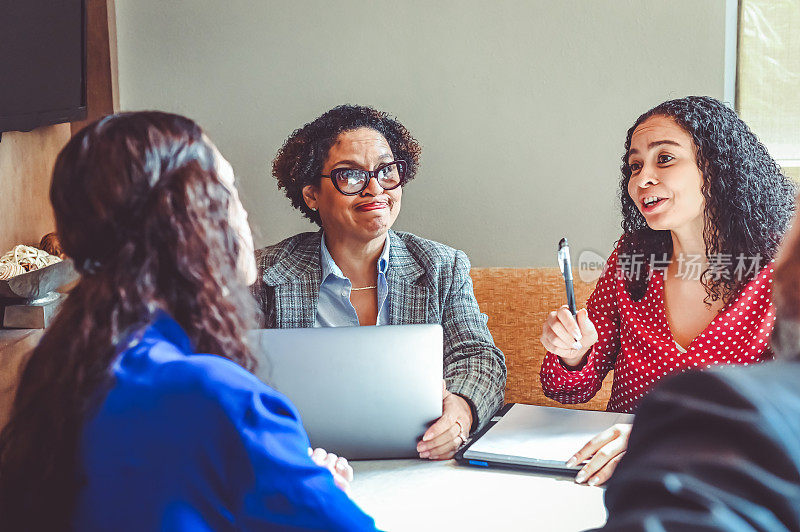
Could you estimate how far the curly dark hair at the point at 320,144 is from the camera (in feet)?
6.42

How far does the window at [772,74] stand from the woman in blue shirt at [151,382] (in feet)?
6.42

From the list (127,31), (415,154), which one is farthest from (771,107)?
(127,31)

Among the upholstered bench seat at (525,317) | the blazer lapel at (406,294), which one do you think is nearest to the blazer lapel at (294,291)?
the blazer lapel at (406,294)

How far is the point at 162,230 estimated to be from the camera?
77 cm

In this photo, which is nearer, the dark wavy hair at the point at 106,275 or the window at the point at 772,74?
the dark wavy hair at the point at 106,275

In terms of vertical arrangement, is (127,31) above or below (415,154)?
above

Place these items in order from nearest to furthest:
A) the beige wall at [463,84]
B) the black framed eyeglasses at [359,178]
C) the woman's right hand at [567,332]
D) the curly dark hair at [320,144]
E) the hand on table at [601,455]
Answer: the hand on table at [601,455]
the woman's right hand at [567,332]
the black framed eyeglasses at [359,178]
the curly dark hair at [320,144]
the beige wall at [463,84]

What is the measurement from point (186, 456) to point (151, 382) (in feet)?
0.24

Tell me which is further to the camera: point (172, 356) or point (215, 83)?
point (215, 83)

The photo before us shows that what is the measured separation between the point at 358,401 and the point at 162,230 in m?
0.54

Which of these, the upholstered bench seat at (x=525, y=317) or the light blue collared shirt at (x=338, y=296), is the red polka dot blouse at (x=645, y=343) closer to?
the upholstered bench seat at (x=525, y=317)

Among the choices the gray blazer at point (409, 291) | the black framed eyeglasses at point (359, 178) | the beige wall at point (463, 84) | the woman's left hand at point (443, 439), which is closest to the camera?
the woman's left hand at point (443, 439)

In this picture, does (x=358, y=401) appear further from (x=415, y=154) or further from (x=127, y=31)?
(x=127, y=31)

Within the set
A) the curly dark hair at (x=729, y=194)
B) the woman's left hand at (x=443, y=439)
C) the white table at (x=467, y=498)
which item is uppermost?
the curly dark hair at (x=729, y=194)
